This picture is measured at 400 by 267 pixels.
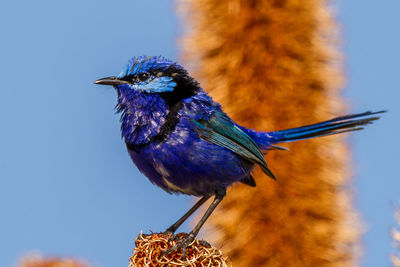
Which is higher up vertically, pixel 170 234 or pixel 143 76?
pixel 143 76

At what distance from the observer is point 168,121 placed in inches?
221

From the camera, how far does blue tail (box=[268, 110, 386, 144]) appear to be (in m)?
6.14

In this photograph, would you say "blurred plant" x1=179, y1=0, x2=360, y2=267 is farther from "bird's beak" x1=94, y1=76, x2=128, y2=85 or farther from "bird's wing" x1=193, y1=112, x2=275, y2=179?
"bird's beak" x1=94, y1=76, x2=128, y2=85

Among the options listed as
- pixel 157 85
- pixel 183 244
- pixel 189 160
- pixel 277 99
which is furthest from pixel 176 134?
pixel 277 99

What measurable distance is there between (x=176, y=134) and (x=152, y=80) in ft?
1.38

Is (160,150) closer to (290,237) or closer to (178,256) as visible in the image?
(178,256)

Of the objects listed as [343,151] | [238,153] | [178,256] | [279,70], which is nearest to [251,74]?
[279,70]

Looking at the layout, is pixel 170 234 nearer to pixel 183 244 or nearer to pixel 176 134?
pixel 183 244

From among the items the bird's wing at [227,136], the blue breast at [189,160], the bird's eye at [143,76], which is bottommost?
the blue breast at [189,160]

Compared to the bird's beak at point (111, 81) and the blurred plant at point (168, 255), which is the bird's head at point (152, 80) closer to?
the bird's beak at point (111, 81)

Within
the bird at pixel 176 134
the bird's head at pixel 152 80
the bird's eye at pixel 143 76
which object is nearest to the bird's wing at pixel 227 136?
the bird at pixel 176 134

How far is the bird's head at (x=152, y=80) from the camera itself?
18.6 ft

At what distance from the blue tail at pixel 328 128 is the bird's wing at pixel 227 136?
0.65 m

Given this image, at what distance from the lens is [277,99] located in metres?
9.18
